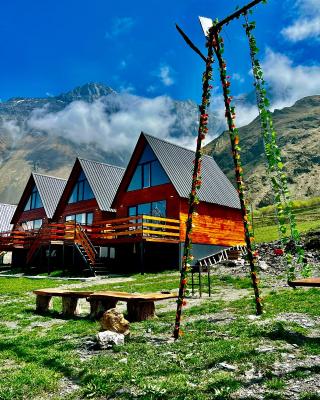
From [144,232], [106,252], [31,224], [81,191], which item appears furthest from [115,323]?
[31,224]

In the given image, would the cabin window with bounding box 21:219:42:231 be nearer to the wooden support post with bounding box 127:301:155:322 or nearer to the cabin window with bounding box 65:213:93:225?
the cabin window with bounding box 65:213:93:225

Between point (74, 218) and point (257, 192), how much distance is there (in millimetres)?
126634

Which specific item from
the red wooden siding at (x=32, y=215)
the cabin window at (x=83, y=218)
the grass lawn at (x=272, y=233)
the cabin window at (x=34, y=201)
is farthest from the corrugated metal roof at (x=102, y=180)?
the grass lawn at (x=272, y=233)

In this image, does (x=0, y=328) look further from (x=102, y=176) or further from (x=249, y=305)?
(x=102, y=176)

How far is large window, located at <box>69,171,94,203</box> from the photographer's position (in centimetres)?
3751

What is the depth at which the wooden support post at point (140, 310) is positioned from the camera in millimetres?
10156

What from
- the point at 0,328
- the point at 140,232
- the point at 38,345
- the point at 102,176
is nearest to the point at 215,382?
the point at 38,345

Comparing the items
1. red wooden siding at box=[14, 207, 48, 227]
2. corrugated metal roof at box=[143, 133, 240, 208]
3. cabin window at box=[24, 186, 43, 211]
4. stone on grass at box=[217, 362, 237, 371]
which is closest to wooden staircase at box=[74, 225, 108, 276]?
corrugated metal roof at box=[143, 133, 240, 208]

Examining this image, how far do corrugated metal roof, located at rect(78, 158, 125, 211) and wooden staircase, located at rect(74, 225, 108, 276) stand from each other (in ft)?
23.0

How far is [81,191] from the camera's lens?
3831cm

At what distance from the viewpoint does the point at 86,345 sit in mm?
7848

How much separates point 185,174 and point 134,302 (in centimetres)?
2236

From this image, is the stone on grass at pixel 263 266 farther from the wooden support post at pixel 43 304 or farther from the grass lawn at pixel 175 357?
the wooden support post at pixel 43 304

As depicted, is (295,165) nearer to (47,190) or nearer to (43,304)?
(47,190)
